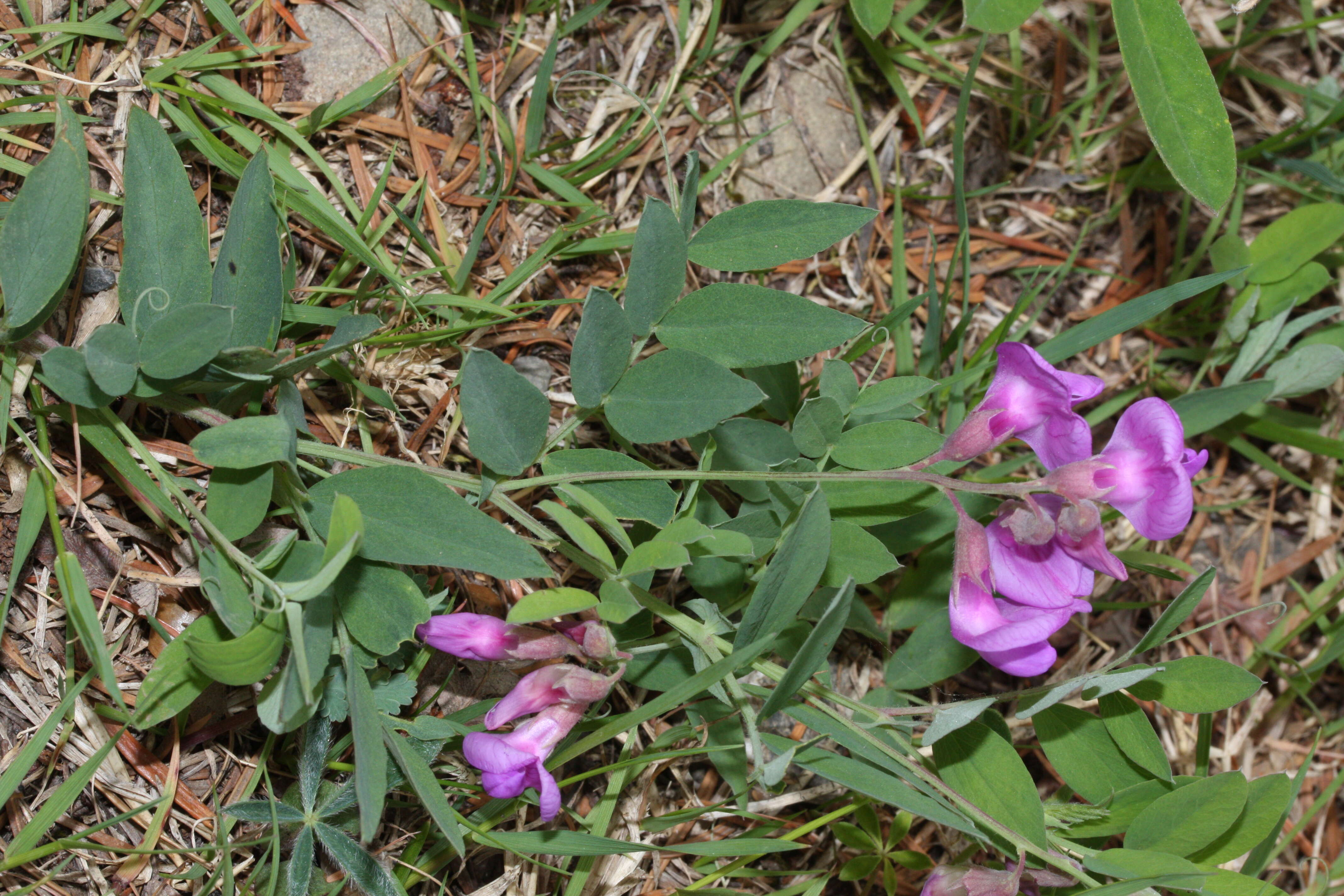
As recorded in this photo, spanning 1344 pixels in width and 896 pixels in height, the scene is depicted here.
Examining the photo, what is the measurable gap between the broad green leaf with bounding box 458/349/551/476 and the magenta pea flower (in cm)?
21

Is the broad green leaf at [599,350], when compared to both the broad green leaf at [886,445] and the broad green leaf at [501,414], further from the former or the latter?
the broad green leaf at [886,445]

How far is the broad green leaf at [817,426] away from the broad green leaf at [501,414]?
1.16 ft

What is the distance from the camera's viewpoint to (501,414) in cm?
134

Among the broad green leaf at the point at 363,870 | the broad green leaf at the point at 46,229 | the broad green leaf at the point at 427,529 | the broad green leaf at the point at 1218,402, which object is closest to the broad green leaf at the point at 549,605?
the broad green leaf at the point at 427,529

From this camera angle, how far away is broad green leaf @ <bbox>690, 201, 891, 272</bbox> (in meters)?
1.47

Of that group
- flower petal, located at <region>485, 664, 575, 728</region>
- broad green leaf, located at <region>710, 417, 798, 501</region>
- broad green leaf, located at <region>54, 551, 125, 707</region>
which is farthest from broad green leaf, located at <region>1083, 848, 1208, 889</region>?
broad green leaf, located at <region>54, 551, 125, 707</region>

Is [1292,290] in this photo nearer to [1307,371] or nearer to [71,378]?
[1307,371]

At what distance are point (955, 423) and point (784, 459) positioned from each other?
1.52 ft

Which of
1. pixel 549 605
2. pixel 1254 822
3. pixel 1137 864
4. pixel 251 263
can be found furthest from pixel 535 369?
pixel 1254 822

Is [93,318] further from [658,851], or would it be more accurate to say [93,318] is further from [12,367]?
[658,851]

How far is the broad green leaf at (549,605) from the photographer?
4.09 ft

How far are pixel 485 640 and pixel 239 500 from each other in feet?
1.21

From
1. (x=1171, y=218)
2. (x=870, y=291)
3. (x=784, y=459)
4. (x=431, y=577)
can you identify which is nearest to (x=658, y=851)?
(x=431, y=577)

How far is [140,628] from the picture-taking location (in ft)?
5.15
